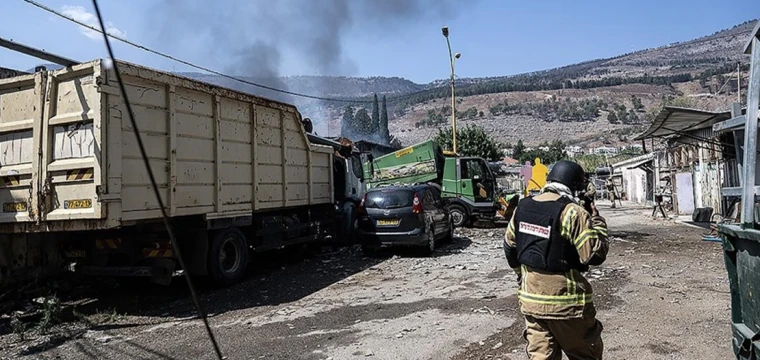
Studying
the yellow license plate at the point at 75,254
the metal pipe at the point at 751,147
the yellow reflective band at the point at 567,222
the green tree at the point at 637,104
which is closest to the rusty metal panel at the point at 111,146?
the yellow license plate at the point at 75,254

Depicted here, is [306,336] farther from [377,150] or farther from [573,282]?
[377,150]

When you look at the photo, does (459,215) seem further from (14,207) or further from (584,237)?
(584,237)

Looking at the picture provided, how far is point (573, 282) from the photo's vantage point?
3.09 m

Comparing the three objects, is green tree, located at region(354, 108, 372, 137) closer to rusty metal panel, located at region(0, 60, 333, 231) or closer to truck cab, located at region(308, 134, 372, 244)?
truck cab, located at region(308, 134, 372, 244)

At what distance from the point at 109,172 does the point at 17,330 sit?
189 cm

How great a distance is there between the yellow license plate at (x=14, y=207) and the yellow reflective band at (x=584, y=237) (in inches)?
250

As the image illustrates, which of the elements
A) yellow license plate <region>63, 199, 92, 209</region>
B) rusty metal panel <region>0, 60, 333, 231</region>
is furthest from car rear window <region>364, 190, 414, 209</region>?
yellow license plate <region>63, 199, 92, 209</region>

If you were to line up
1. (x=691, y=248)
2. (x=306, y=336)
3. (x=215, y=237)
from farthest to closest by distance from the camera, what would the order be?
(x=691, y=248) < (x=215, y=237) < (x=306, y=336)

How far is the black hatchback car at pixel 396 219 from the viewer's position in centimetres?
1048

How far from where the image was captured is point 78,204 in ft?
19.8

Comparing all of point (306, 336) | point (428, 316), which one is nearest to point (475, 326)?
point (428, 316)

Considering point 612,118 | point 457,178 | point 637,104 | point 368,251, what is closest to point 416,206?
point 368,251

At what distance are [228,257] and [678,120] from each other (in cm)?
1120

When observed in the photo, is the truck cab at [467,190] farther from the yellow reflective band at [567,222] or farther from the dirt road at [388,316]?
the yellow reflective band at [567,222]
